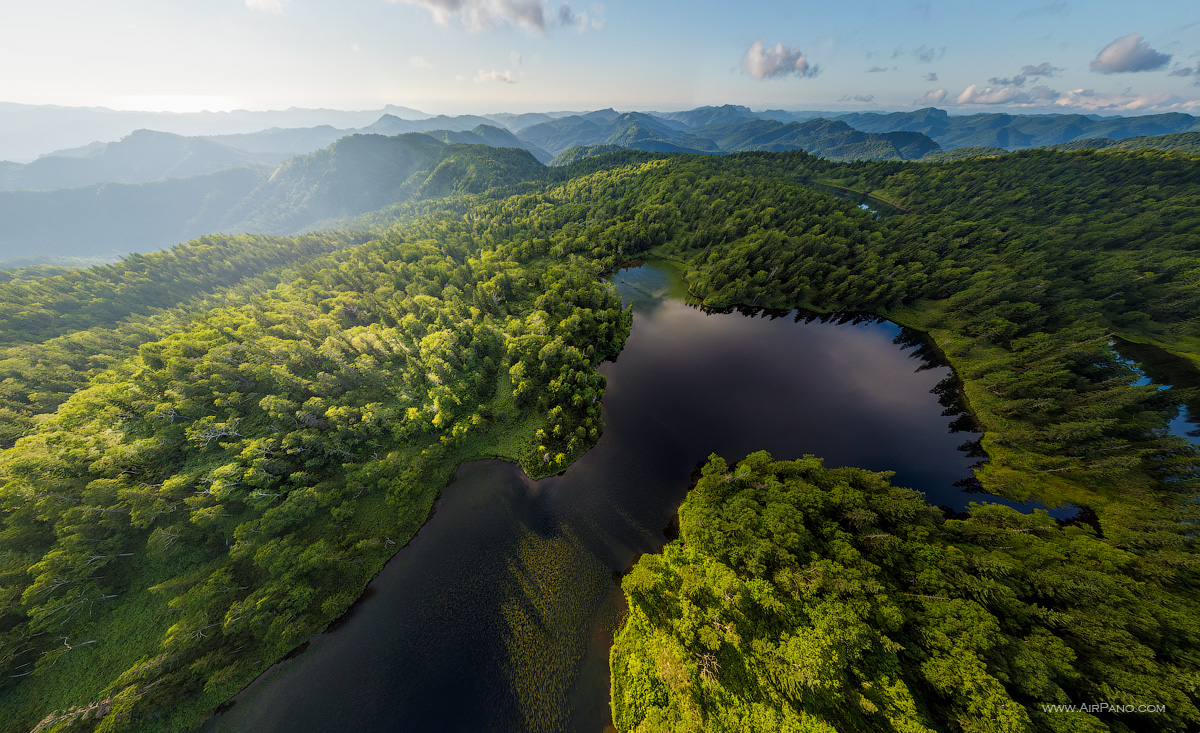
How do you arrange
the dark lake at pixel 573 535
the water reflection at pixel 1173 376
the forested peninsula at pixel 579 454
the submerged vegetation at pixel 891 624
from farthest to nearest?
1. the water reflection at pixel 1173 376
2. the dark lake at pixel 573 535
3. the forested peninsula at pixel 579 454
4. the submerged vegetation at pixel 891 624

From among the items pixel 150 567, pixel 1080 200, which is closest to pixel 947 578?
pixel 150 567

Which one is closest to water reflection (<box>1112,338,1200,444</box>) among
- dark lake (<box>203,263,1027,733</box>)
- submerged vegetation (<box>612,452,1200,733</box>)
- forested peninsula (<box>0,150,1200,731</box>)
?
forested peninsula (<box>0,150,1200,731</box>)

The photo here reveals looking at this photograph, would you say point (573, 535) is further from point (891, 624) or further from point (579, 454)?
point (891, 624)

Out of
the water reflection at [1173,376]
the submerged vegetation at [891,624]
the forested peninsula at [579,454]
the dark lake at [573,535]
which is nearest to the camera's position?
the submerged vegetation at [891,624]

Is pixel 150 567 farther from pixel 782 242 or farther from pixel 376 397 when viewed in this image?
pixel 782 242

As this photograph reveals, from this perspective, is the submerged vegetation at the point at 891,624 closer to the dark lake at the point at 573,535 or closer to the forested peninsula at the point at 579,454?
the forested peninsula at the point at 579,454

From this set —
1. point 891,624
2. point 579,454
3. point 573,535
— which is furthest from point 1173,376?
point 573,535

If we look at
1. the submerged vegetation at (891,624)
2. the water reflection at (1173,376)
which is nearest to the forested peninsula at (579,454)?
the submerged vegetation at (891,624)

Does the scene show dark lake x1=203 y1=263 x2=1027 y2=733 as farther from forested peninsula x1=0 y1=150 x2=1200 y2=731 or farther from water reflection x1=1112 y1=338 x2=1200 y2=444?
water reflection x1=1112 y1=338 x2=1200 y2=444
